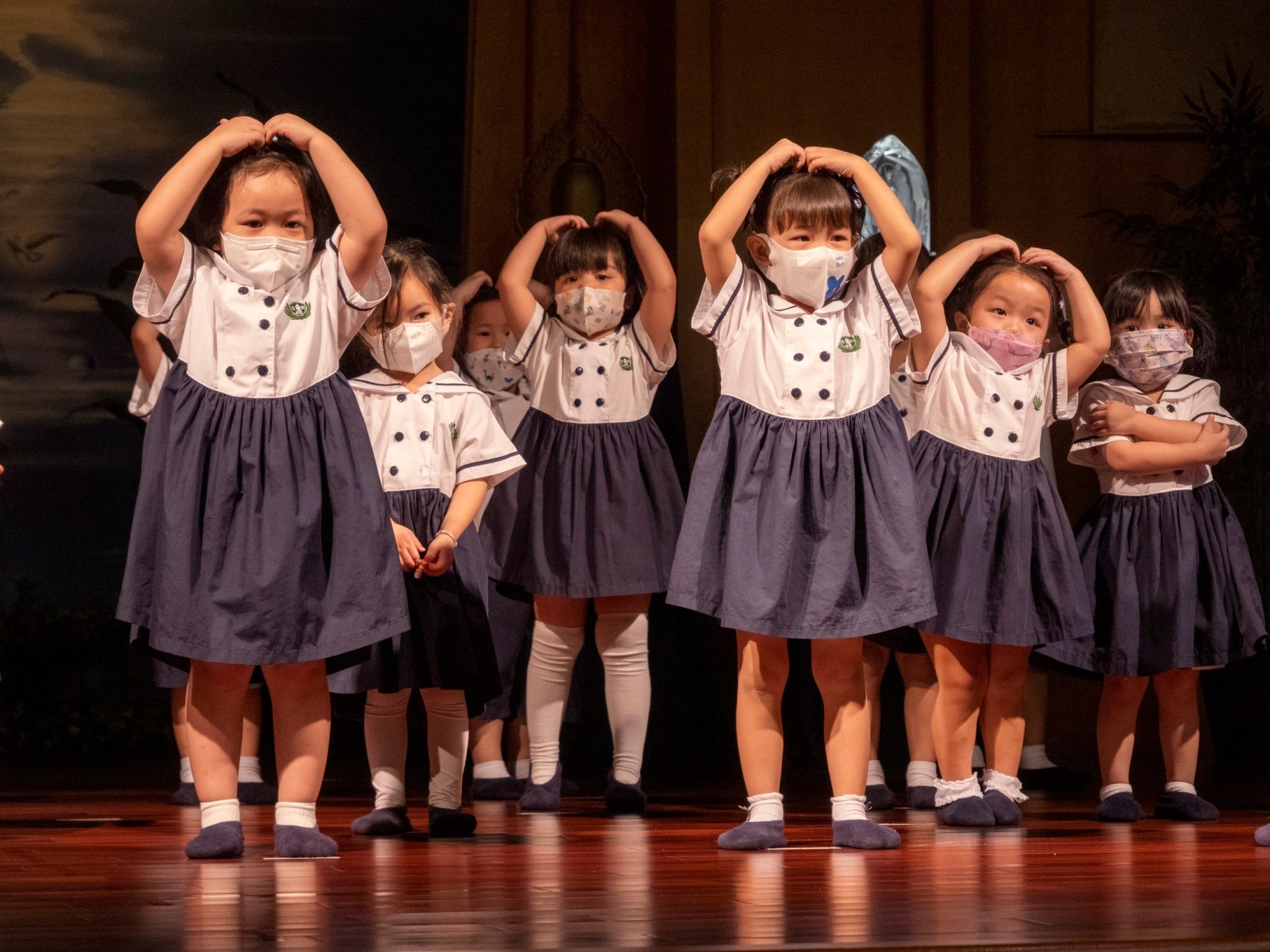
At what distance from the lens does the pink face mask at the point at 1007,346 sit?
3994 millimetres

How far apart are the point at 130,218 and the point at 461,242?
1318 millimetres

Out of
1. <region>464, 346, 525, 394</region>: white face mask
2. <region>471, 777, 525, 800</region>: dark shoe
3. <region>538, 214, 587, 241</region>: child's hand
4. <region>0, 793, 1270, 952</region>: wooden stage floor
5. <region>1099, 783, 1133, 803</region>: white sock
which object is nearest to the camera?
<region>0, 793, 1270, 952</region>: wooden stage floor

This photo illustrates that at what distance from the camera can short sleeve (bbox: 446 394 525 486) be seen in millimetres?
3709

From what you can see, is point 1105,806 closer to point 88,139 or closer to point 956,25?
point 956,25

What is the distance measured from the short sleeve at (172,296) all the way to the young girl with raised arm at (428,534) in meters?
0.56

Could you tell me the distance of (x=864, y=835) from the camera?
3197 mm

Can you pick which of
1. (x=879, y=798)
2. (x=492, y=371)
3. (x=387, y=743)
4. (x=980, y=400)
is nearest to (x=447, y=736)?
(x=387, y=743)

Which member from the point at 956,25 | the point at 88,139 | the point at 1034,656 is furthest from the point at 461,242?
the point at 1034,656

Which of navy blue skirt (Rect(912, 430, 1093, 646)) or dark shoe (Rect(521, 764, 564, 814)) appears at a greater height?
navy blue skirt (Rect(912, 430, 1093, 646))

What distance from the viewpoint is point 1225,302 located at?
5.78 m

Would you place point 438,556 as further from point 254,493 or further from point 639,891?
point 639,891

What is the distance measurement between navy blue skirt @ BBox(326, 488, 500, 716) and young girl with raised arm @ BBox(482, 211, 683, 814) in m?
0.59

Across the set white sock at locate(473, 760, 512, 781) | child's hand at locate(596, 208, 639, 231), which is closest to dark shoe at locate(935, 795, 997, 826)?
white sock at locate(473, 760, 512, 781)

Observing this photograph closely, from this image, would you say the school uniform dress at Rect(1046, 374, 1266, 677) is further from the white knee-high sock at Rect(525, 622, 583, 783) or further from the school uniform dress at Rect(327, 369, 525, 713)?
the school uniform dress at Rect(327, 369, 525, 713)
